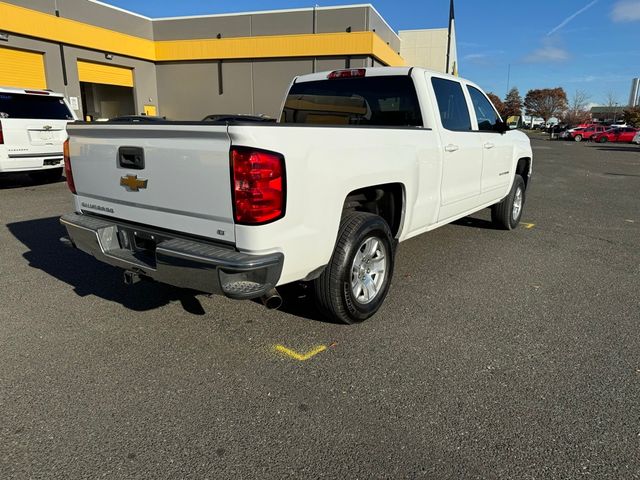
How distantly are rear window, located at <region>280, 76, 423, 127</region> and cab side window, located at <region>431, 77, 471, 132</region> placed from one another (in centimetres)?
35

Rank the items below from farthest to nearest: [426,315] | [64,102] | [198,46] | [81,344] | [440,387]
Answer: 1. [198,46]
2. [64,102]
3. [426,315]
4. [81,344]
5. [440,387]

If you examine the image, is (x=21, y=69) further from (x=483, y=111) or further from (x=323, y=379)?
(x=323, y=379)

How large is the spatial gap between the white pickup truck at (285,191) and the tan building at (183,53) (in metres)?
18.6

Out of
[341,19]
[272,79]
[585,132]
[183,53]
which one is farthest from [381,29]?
[585,132]

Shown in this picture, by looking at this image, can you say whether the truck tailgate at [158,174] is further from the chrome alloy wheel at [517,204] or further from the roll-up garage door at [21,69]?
the roll-up garage door at [21,69]

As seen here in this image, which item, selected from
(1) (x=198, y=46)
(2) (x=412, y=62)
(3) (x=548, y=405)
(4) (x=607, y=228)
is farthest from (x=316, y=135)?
(2) (x=412, y=62)

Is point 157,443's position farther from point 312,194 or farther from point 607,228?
point 607,228

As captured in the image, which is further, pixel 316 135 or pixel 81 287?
pixel 81 287

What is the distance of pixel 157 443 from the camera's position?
7.91 feet

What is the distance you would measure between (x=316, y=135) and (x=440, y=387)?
1.74 m

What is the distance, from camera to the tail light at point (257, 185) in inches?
105

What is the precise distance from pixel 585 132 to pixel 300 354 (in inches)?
2137

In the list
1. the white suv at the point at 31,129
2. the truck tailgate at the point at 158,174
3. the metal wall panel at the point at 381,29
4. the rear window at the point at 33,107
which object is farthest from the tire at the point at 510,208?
the metal wall panel at the point at 381,29

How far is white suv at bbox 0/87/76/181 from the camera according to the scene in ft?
29.5
